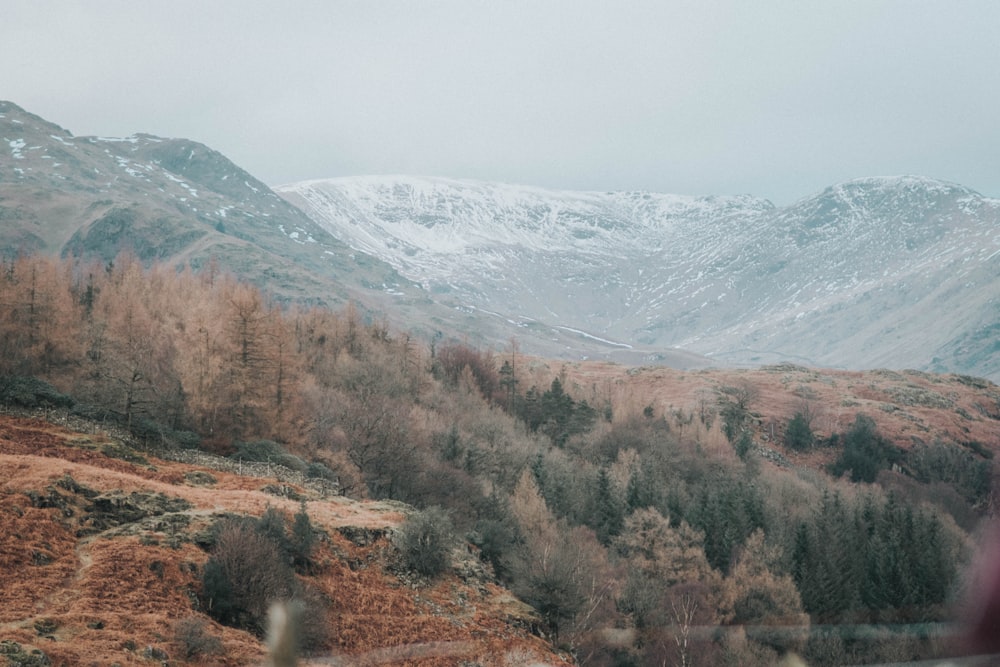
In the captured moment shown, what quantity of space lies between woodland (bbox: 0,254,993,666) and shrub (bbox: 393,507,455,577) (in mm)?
362

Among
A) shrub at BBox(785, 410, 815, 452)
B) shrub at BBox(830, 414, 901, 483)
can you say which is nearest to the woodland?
shrub at BBox(830, 414, 901, 483)

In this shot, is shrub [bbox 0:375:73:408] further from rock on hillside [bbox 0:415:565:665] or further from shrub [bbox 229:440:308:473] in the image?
shrub [bbox 229:440:308:473]

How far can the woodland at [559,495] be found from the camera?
36062 millimetres

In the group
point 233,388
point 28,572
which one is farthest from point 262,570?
point 233,388

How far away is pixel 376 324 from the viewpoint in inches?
4158

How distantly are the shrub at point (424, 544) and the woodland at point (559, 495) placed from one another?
14.2 inches

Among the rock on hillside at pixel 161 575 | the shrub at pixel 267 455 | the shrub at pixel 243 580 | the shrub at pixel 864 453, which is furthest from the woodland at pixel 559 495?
the shrub at pixel 864 453

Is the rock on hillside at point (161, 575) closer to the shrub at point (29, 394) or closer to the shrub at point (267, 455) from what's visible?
the shrub at point (29, 394)

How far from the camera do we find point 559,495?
59750 mm

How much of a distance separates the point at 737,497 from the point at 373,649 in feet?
151

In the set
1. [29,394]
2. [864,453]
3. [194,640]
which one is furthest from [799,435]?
[194,640]

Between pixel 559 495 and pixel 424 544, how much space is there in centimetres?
3195

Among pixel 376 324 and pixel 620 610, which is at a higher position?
pixel 376 324

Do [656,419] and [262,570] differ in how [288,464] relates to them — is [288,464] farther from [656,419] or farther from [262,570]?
[656,419]
